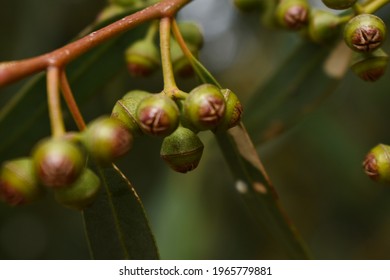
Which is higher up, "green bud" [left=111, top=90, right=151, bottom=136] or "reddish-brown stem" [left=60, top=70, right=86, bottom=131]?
"reddish-brown stem" [left=60, top=70, right=86, bottom=131]

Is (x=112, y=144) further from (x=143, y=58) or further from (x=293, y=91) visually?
(x=293, y=91)

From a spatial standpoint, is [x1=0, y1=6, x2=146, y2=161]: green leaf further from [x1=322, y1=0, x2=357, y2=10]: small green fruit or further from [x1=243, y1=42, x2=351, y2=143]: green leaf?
[x1=322, y1=0, x2=357, y2=10]: small green fruit

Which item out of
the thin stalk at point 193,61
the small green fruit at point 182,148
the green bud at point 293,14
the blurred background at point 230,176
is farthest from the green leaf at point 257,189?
the blurred background at point 230,176

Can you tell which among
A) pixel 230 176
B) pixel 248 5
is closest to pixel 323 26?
pixel 248 5

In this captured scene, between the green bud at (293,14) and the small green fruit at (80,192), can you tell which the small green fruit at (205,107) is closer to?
the small green fruit at (80,192)

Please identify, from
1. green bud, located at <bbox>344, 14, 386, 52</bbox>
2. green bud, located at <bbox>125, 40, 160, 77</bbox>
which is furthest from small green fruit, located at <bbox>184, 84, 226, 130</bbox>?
green bud, located at <bbox>125, 40, 160, 77</bbox>
